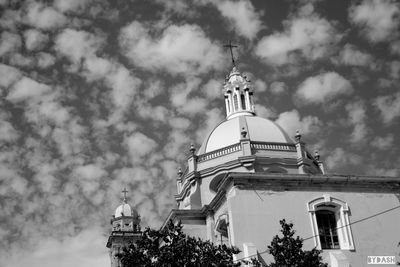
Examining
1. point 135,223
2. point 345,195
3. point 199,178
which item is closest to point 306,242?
point 345,195

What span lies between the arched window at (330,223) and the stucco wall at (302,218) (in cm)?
25

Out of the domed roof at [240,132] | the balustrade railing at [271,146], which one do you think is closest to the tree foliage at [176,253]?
the balustrade railing at [271,146]

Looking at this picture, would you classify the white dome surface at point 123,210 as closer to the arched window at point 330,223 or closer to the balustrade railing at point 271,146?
the balustrade railing at point 271,146

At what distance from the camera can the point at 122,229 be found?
47.8 meters

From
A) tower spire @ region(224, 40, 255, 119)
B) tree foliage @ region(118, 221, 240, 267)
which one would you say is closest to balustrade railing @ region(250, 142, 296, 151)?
tower spire @ region(224, 40, 255, 119)

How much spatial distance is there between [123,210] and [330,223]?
1141 inches

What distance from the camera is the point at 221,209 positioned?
82.9ft

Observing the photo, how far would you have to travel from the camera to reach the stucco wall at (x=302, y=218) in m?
22.4

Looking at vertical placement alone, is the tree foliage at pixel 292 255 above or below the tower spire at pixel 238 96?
below

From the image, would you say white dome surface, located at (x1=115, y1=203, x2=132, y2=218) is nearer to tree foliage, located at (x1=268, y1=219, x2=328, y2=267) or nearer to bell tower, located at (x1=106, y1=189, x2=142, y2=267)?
bell tower, located at (x1=106, y1=189, x2=142, y2=267)

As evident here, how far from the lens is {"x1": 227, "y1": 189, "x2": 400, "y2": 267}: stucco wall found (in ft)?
73.6

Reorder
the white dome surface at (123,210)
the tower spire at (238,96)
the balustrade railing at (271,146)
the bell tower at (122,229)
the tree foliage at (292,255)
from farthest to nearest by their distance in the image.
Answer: the white dome surface at (123,210) < the bell tower at (122,229) < the tower spire at (238,96) < the balustrade railing at (271,146) < the tree foliage at (292,255)

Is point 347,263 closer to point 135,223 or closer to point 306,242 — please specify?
point 306,242

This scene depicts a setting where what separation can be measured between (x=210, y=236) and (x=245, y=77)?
1637 cm
